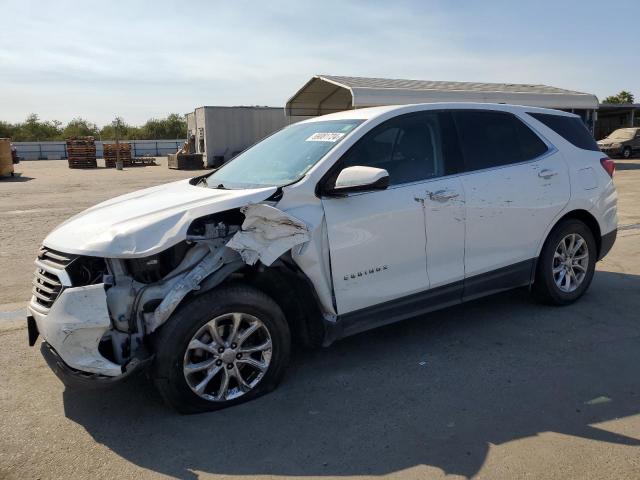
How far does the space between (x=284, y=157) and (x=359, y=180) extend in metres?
0.88

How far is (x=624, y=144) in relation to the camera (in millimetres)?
29438

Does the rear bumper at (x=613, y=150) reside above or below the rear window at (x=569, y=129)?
below

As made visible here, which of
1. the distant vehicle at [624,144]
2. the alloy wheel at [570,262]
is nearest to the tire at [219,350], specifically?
the alloy wheel at [570,262]

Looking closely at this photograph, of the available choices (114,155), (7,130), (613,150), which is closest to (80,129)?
(7,130)

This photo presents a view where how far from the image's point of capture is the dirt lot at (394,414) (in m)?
2.82

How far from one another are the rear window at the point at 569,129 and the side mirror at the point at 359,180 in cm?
223

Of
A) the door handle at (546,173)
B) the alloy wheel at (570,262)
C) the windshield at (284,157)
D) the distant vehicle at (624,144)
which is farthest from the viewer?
the distant vehicle at (624,144)

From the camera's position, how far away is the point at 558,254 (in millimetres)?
4934

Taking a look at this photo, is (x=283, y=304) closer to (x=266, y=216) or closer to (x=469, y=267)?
(x=266, y=216)

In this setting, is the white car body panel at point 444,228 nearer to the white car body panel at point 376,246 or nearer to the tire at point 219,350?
the white car body panel at point 376,246

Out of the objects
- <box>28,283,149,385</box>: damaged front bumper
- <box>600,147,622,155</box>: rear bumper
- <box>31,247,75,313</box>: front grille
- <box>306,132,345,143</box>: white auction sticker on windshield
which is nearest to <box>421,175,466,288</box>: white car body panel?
<box>306,132,345,143</box>: white auction sticker on windshield

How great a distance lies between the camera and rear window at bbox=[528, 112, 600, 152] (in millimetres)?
5008

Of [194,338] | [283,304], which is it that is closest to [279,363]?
[283,304]

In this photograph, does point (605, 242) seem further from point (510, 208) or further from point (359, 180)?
point (359, 180)
